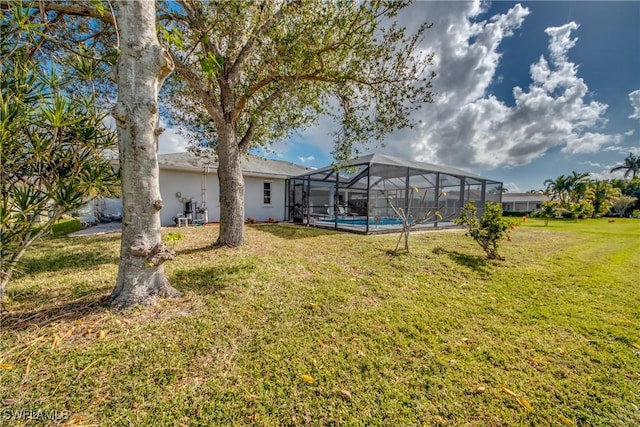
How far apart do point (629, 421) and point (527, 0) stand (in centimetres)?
1036

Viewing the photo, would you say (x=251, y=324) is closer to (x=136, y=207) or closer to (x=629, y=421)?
(x=136, y=207)

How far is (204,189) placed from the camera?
12.6 metres

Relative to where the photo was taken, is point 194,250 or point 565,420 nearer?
point 565,420

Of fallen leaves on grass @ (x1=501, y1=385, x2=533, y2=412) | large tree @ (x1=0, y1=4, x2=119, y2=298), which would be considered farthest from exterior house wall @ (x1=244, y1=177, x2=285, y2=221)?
fallen leaves on grass @ (x1=501, y1=385, x2=533, y2=412)

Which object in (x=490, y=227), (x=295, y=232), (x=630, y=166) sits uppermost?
(x=630, y=166)

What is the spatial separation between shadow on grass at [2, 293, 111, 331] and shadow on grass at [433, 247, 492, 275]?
6979 millimetres

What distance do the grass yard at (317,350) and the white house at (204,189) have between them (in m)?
7.17

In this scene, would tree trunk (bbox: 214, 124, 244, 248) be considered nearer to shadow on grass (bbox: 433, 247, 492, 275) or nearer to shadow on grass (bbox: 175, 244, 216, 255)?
shadow on grass (bbox: 175, 244, 216, 255)

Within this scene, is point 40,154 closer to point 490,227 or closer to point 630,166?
point 490,227

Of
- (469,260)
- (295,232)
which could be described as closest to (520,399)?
(469,260)

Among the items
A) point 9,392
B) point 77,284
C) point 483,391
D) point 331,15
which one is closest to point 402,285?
point 483,391

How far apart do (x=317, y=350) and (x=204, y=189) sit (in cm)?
1213

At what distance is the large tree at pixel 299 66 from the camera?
505 centimetres

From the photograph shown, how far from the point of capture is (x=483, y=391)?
2.12 meters
